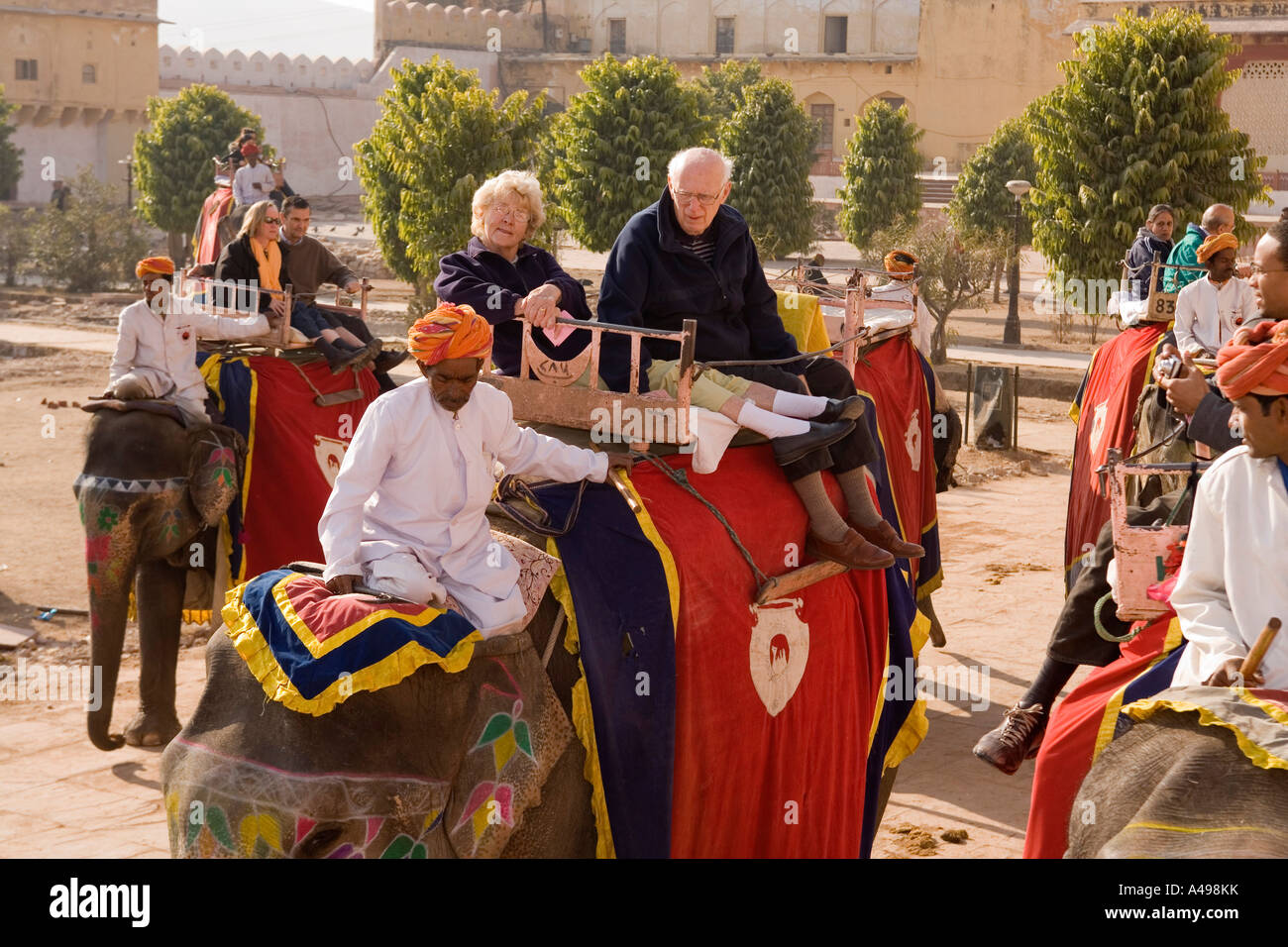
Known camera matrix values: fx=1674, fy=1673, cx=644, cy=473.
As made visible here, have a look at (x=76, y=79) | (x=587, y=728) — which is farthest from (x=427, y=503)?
(x=76, y=79)

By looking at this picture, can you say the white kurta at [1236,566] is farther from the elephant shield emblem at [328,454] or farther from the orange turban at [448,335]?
the elephant shield emblem at [328,454]

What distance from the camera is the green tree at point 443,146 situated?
24719mm

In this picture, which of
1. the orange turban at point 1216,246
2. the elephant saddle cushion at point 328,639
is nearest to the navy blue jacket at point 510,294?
the elephant saddle cushion at point 328,639

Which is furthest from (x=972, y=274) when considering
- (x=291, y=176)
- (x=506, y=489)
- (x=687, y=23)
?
(x=687, y=23)

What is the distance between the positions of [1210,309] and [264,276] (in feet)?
18.7

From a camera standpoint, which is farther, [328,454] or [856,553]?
[328,454]

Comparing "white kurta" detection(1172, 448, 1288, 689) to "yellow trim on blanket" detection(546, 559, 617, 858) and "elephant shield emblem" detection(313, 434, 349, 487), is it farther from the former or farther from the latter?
"elephant shield emblem" detection(313, 434, 349, 487)

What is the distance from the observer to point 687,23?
221 ft

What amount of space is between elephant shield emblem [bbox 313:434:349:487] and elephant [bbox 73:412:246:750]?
98 cm

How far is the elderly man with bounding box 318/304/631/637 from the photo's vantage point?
4.50m

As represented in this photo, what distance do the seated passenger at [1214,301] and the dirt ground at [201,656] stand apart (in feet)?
7.67

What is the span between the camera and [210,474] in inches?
317

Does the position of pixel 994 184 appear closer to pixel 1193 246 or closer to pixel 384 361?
pixel 1193 246
